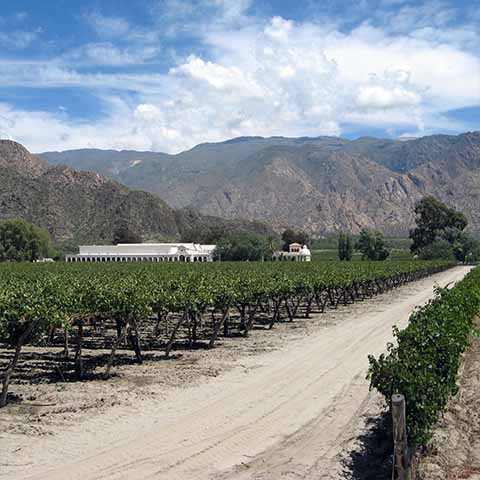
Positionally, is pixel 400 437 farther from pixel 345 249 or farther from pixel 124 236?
pixel 124 236

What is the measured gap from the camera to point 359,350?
2017 centimetres

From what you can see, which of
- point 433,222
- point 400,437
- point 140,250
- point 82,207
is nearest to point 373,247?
point 433,222

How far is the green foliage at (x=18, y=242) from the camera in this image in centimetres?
11581

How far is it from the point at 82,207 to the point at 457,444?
6484 inches

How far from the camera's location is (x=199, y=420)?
38.3ft

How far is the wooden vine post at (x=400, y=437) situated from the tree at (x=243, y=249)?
114058 millimetres

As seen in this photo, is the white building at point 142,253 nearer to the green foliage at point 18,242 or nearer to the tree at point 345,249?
the green foliage at point 18,242

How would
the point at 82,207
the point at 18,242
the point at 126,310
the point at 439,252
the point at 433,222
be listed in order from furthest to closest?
the point at 82,207
the point at 433,222
the point at 439,252
the point at 18,242
the point at 126,310

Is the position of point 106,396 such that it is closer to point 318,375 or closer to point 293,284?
point 318,375

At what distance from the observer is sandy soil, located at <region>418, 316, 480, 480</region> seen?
866cm

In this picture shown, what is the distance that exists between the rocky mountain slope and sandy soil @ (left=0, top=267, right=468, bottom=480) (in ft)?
474

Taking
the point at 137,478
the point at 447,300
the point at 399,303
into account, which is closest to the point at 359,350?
the point at 447,300

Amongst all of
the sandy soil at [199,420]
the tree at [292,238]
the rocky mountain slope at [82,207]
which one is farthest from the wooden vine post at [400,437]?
the tree at [292,238]

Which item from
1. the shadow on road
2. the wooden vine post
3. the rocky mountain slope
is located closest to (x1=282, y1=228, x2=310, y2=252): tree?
the rocky mountain slope
